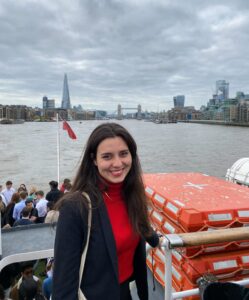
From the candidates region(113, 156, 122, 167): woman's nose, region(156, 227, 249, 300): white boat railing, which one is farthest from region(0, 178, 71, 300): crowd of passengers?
region(156, 227, 249, 300): white boat railing

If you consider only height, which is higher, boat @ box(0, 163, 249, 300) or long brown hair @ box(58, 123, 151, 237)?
long brown hair @ box(58, 123, 151, 237)

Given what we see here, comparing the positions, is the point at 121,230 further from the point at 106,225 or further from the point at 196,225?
the point at 196,225

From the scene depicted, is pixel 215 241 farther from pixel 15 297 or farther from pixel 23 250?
pixel 15 297

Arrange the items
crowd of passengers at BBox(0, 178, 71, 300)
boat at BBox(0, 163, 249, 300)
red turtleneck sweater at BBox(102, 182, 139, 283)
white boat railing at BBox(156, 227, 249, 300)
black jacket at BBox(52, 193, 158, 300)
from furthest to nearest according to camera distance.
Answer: crowd of passengers at BBox(0, 178, 71, 300), boat at BBox(0, 163, 249, 300), white boat railing at BBox(156, 227, 249, 300), red turtleneck sweater at BBox(102, 182, 139, 283), black jacket at BBox(52, 193, 158, 300)

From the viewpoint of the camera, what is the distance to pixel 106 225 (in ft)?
5.35

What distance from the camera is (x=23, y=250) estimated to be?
3.66 metres

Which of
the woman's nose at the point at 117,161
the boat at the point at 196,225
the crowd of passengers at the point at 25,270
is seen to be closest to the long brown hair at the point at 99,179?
the woman's nose at the point at 117,161

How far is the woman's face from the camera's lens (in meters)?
1.75

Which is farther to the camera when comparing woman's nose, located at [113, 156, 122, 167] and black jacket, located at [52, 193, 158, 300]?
woman's nose, located at [113, 156, 122, 167]

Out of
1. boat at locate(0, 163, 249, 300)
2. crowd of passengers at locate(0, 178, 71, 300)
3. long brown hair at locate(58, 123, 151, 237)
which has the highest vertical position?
long brown hair at locate(58, 123, 151, 237)

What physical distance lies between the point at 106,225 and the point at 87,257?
0.58 ft

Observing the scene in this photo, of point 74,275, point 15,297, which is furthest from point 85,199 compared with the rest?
point 15,297

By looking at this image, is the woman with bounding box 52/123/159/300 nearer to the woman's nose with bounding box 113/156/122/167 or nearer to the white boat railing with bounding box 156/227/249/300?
the woman's nose with bounding box 113/156/122/167

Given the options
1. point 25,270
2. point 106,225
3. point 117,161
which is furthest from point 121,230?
point 25,270
